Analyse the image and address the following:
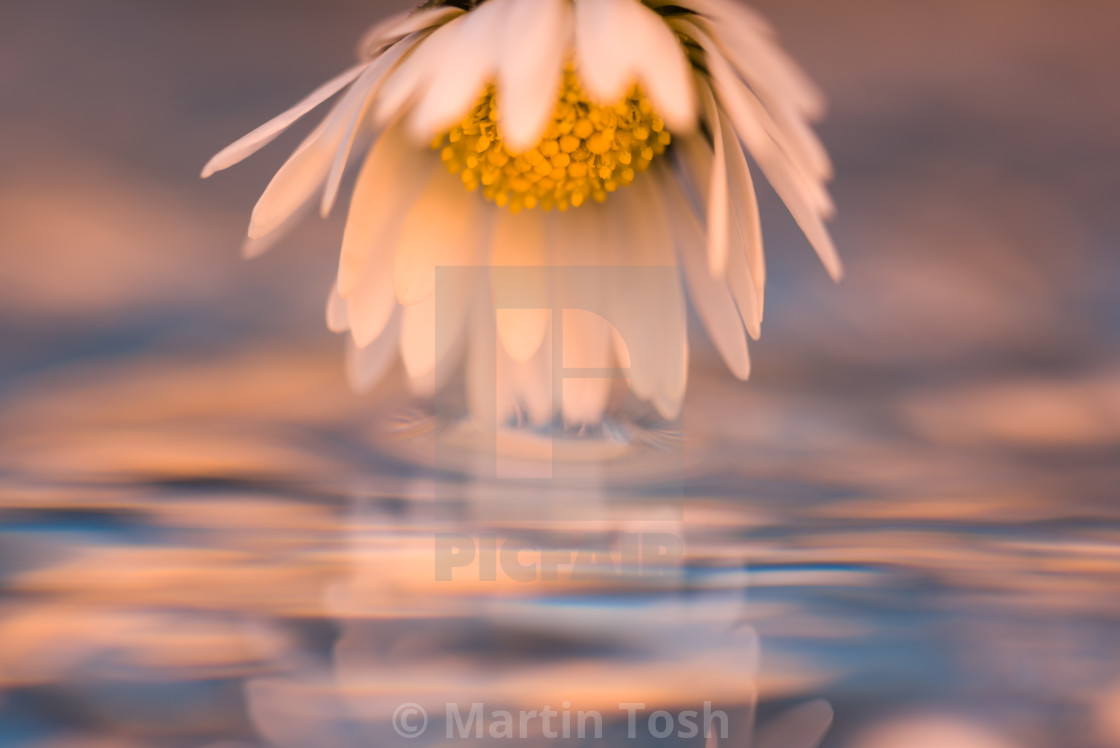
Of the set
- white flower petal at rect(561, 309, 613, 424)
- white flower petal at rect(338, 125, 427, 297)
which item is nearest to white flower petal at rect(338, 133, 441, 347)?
white flower petal at rect(338, 125, 427, 297)

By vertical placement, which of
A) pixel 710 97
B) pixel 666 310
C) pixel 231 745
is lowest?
pixel 231 745

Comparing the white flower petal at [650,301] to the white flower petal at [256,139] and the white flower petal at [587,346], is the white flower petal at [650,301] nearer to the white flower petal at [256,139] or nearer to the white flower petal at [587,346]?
the white flower petal at [587,346]

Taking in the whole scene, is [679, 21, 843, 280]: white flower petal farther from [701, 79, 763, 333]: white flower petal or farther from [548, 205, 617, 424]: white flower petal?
[548, 205, 617, 424]: white flower petal

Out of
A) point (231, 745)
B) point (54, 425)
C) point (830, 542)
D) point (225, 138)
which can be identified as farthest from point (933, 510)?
point (225, 138)

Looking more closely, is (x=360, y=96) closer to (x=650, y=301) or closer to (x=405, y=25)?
(x=405, y=25)

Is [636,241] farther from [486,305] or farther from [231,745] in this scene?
[231,745]

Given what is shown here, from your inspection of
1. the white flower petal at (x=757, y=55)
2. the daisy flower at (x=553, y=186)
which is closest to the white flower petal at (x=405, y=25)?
the daisy flower at (x=553, y=186)

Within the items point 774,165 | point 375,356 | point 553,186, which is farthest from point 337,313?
point 774,165
